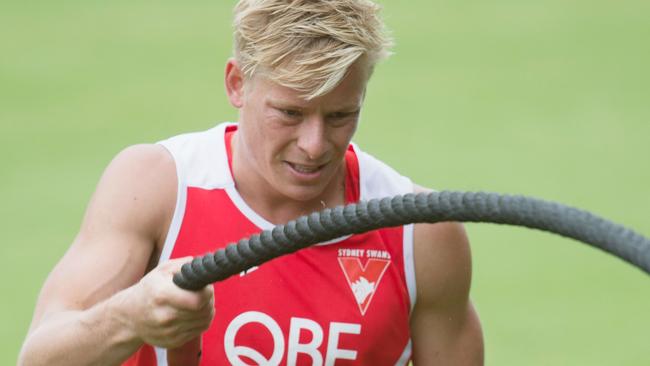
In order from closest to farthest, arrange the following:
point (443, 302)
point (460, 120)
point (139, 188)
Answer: point (139, 188)
point (443, 302)
point (460, 120)

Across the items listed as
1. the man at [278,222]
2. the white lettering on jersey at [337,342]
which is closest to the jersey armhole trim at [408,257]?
the man at [278,222]

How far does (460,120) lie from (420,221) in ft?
21.8

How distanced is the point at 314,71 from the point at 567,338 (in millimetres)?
3733

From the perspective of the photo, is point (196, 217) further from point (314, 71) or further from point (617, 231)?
point (617, 231)

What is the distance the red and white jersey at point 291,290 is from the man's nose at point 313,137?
0.39 metres

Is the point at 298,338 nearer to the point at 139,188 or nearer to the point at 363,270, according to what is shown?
the point at 363,270

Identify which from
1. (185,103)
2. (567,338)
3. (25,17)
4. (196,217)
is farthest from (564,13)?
(196,217)

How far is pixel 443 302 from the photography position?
13.7 feet

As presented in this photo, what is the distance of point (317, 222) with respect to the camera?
324 cm

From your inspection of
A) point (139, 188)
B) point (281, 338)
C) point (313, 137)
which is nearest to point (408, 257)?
point (281, 338)

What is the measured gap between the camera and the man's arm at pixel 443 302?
4.10m

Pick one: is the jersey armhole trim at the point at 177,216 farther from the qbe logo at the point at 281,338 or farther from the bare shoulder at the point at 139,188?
the qbe logo at the point at 281,338

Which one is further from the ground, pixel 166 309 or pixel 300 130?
pixel 300 130

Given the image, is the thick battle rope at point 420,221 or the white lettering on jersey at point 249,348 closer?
the thick battle rope at point 420,221
